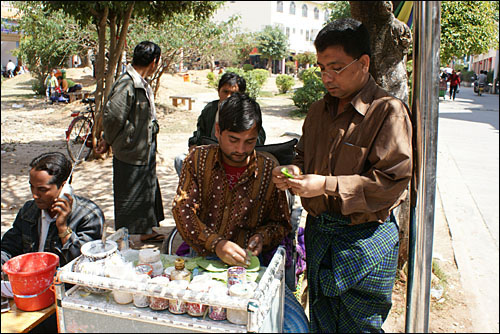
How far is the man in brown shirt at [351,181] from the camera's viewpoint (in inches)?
66.1

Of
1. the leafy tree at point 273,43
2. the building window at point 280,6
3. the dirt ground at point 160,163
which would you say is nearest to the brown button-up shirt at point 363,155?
the dirt ground at point 160,163

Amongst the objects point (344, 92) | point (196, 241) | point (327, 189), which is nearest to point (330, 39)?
point (344, 92)

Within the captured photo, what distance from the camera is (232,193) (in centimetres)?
223

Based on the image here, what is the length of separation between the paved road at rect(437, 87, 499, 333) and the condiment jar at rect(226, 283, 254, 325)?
7.94 feet

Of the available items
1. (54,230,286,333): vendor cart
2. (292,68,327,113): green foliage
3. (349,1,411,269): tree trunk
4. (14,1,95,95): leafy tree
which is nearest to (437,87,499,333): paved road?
(349,1,411,269): tree trunk

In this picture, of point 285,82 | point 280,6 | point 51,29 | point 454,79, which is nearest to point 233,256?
point 51,29

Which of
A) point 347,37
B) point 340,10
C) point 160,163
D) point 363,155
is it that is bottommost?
point 160,163

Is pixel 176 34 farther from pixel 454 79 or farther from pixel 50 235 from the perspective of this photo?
pixel 454 79

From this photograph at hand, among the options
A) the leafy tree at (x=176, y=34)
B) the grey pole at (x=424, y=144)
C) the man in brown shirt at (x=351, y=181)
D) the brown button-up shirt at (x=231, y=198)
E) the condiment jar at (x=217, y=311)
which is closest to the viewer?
the grey pole at (x=424, y=144)

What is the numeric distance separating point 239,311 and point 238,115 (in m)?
0.94

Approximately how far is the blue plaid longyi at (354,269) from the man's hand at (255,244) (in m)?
0.25

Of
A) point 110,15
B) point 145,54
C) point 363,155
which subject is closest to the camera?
point 363,155

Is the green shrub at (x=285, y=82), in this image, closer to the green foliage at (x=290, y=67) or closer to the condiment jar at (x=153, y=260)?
the condiment jar at (x=153, y=260)

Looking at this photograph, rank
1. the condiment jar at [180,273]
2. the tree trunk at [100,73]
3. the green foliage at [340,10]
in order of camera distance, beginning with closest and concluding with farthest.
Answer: the condiment jar at [180,273]
the tree trunk at [100,73]
the green foliage at [340,10]
